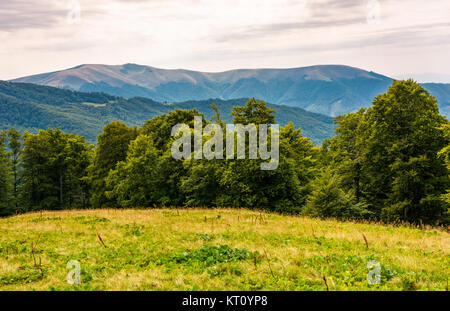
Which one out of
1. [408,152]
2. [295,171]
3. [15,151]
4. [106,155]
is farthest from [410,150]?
[15,151]

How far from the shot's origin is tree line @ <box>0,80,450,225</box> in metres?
27.9

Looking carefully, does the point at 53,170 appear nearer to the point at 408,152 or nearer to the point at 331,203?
the point at 331,203

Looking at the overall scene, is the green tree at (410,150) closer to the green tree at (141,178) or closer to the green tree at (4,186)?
the green tree at (141,178)

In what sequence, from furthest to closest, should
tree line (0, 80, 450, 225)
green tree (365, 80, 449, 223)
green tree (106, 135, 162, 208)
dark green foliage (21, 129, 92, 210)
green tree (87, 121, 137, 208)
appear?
dark green foliage (21, 129, 92, 210), green tree (87, 121, 137, 208), green tree (106, 135, 162, 208), tree line (0, 80, 450, 225), green tree (365, 80, 449, 223)

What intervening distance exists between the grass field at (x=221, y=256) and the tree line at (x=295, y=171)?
11853 mm

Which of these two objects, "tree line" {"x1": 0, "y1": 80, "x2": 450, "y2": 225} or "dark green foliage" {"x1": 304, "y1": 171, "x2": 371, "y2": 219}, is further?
"tree line" {"x1": 0, "y1": 80, "x2": 450, "y2": 225}

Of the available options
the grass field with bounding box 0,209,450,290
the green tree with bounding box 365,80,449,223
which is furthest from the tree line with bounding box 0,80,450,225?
the grass field with bounding box 0,209,450,290

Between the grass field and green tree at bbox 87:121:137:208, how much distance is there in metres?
31.7

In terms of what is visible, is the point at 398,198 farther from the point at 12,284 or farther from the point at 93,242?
the point at 12,284

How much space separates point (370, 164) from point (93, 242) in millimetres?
27738

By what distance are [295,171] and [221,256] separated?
99.3 ft

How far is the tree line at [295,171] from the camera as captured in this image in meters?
27.9
